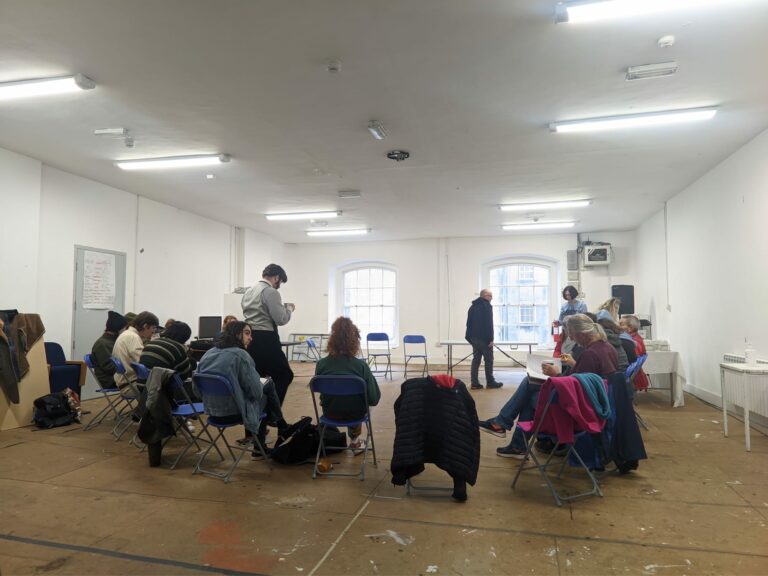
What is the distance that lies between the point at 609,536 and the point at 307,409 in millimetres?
3930

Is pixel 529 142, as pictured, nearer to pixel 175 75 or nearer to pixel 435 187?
pixel 435 187

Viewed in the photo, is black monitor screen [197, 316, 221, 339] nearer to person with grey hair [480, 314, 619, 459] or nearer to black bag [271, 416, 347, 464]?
black bag [271, 416, 347, 464]

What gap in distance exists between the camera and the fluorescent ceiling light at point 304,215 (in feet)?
27.2

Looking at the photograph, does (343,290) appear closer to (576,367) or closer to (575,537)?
(576,367)

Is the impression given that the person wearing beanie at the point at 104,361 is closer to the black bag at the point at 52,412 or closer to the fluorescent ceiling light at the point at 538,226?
the black bag at the point at 52,412

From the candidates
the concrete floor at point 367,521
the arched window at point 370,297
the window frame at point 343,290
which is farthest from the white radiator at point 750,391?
the arched window at point 370,297

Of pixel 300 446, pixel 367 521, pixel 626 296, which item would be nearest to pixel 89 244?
pixel 300 446

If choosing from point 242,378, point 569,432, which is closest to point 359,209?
point 242,378

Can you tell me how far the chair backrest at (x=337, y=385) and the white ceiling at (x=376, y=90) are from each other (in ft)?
7.35

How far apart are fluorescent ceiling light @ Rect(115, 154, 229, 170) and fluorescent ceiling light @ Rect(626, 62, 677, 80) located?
404 centimetres

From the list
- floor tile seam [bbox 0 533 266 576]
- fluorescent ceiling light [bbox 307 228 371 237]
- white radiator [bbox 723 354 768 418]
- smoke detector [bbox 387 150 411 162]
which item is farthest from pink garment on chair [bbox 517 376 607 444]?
fluorescent ceiling light [bbox 307 228 371 237]

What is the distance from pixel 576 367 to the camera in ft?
11.2

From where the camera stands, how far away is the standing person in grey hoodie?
395cm

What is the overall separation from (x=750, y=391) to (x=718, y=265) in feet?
6.57
